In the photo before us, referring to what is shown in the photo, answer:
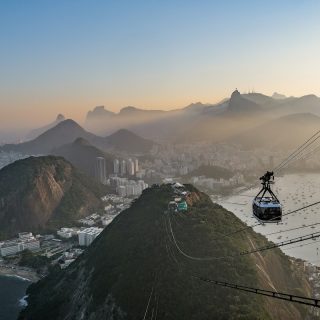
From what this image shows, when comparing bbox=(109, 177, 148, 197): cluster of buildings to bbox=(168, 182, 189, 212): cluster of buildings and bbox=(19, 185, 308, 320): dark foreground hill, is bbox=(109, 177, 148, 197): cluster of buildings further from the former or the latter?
bbox=(19, 185, 308, 320): dark foreground hill

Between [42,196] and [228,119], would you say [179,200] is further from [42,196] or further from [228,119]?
[228,119]

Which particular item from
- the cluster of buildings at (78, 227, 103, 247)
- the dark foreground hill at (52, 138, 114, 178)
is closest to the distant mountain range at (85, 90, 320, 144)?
the dark foreground hill at (52, 138, 114, 178)

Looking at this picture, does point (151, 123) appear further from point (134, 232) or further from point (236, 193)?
point (134, 232)

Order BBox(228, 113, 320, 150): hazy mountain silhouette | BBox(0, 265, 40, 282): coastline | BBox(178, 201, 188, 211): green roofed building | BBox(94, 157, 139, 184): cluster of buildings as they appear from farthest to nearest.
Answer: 1. BBox(228, 113, 320, 150): hazy mountain silhouette
2. BBox(94, 157, 139, 184): cluster of buildings
3. BBox(0, 265, 40, 282): coastline
4. BBox(178, 201, 188, 211): green roofed building

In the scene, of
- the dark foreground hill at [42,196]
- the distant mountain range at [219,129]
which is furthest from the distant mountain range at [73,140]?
the dark foreground hill at [42,196]

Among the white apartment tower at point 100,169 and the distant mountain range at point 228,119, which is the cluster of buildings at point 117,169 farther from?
the distant mountain range at point 228,119

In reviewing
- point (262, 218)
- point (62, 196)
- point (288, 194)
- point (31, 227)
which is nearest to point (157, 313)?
point (262, 218)
